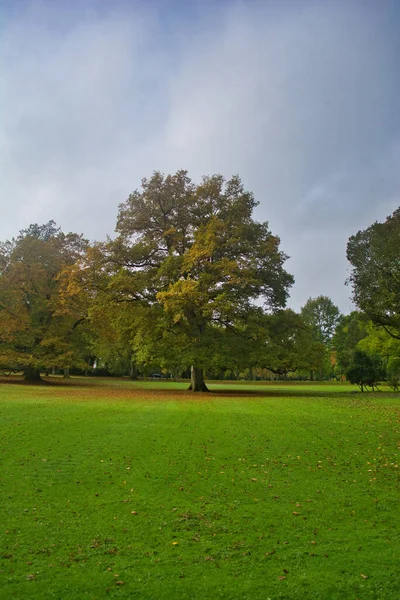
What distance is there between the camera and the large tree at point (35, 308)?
3728cm

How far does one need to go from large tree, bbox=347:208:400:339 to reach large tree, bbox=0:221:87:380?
2431cm

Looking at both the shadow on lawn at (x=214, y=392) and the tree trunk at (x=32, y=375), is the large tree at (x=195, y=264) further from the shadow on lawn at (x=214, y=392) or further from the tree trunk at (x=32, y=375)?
the tree trunk at (x=32, y=375)

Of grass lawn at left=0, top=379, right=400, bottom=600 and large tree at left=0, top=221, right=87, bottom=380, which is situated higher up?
large tree at left=0, top=221, right=87, bottom=380

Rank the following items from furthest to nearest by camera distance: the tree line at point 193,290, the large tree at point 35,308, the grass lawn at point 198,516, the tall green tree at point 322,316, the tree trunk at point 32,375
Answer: the tall green tree at point 322,316, the tree trunk at point 32,375, the large tree at point 35,308, the tree line at point 193,290, the grass lawn at point 198,516

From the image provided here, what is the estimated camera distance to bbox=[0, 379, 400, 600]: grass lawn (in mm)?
4121

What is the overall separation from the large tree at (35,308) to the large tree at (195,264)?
880cm

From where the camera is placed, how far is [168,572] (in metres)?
4.27

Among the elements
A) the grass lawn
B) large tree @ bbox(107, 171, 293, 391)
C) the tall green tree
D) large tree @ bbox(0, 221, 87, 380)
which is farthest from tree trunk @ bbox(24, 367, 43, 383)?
the tall green tree

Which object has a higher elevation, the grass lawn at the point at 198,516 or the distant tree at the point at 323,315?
the distant tree at the point at 323,315

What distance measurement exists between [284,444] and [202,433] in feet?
8.02

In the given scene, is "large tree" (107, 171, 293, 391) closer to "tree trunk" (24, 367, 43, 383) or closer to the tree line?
the tree line

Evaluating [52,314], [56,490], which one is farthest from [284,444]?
[52,314]

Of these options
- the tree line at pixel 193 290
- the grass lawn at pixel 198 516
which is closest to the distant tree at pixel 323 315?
the tree line at pixel 193 290

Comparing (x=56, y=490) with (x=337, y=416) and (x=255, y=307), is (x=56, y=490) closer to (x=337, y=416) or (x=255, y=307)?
(x=337, y=416)
